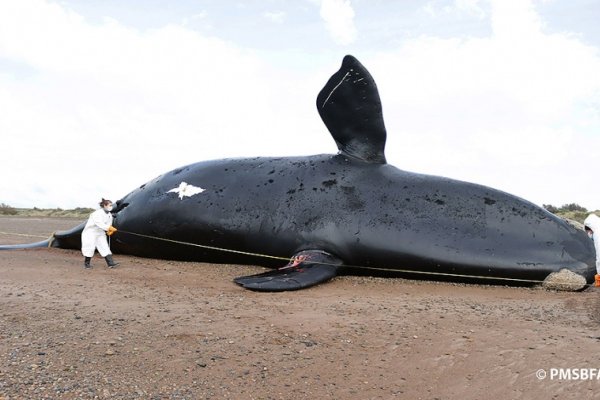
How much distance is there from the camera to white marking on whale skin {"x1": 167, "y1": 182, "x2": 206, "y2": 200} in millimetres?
10031

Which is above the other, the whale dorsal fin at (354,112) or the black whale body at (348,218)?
the whale dorsal fin at (354,112)

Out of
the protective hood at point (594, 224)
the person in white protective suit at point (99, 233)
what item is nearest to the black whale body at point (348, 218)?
the protective hood at point (594, 224)

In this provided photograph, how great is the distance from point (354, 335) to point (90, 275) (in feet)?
16.3

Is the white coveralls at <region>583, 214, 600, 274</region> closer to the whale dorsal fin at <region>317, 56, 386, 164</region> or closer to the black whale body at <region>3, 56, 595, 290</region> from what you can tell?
the black whale body at <region>3, 56, 595, 290</region>

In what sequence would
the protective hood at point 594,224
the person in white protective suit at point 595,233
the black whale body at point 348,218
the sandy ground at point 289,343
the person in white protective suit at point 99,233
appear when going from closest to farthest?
the sandy ground at point 289,343 → the person in white protective suit at point 595,233 → the black whale body at point 348,218 → the protective hood at point 594,224 → the person in white protective suit at point 99,233

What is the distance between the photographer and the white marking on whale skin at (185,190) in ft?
32.9

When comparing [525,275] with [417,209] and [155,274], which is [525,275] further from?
[155,274]

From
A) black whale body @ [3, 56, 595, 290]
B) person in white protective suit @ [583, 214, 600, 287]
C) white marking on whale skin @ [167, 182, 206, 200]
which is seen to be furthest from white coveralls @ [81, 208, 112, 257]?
person in white protective suit @ [583, 214, 600, 287]

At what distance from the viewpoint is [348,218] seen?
28.5 ft

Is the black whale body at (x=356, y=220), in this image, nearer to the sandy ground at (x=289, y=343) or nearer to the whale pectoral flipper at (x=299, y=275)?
the whale pectoral flipper at (x=299, y=275)

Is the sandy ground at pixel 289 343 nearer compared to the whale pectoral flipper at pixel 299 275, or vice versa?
the sandy ground at pixel 289 343

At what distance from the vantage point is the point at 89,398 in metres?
3.50

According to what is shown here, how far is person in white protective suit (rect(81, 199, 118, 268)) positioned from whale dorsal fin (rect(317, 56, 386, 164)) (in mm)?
4441

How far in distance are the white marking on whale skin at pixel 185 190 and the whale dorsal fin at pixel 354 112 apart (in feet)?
8.71
